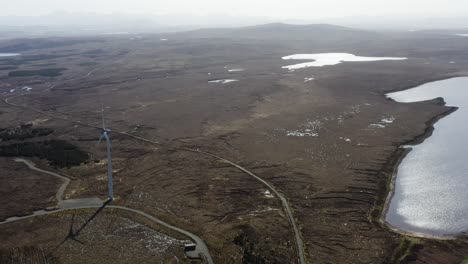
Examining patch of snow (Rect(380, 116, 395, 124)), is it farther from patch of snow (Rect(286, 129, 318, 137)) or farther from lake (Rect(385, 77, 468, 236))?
patch of snow (Rect(286, 129, 318, 137))

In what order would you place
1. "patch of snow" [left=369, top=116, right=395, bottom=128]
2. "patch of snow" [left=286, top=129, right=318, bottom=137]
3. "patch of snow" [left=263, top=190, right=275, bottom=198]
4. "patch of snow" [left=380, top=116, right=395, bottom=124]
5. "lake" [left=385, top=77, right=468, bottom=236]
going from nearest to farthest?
"lake" [left=385, top=77, right=468, bottom=236]
"patch of snow" [left=263, top=190, right=275, bottom=198]
"patch of snow" [left=286, top=129, right=318, bottom=137]
"patch of snow" [left=369, top=116, right=395, bottom=128]
"patch of snow" [left=380, top=116, right=395, bottom=124]

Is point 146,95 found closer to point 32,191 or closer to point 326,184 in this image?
point 32,191

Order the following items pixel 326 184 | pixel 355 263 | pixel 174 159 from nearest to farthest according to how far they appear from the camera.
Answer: pixel 355 263 → pixel 326 184 → pixel 174 159

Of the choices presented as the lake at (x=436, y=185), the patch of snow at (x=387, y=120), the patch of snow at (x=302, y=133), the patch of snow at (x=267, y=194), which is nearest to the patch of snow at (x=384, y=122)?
the patch of snow at (x=387, y=120)

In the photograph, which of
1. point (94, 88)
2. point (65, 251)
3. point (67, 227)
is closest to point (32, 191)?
point (67, 227)

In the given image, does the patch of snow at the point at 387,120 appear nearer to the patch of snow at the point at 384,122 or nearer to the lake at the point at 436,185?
the patch of snow at the point at 384,122

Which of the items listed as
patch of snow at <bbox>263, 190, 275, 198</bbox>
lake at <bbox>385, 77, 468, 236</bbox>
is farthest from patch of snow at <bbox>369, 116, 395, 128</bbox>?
patch of snow at <bbox>263, 190, 275, 198</bbox>

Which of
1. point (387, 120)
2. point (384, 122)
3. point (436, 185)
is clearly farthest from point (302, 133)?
point (436, 185)

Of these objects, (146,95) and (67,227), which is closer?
(67,227)
